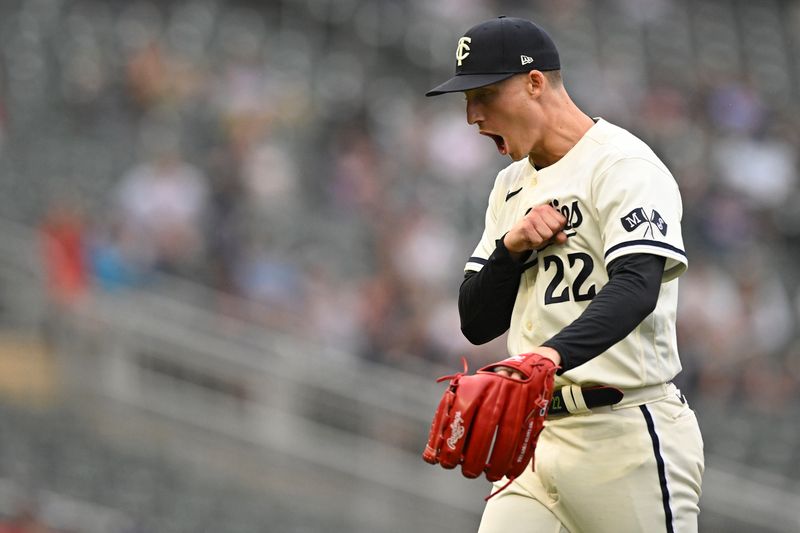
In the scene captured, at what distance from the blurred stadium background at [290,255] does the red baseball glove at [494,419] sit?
19.0 feet

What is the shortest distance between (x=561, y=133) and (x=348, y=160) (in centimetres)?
840

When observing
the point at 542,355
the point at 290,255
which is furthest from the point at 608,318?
the point at 290,255

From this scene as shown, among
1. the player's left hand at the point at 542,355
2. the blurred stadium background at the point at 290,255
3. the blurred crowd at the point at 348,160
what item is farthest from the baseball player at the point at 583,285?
the blurred crowd at the point at 348,160

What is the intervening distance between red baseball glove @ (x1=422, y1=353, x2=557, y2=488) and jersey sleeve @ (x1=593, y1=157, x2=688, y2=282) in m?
0.36

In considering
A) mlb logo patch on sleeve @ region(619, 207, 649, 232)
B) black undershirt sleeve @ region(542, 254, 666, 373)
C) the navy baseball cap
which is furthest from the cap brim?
black undershirt sleeve @ region(542, 254, 666, 373)

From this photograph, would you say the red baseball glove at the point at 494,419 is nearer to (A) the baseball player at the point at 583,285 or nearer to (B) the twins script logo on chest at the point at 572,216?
(A) the baseball player at the point at 583,285

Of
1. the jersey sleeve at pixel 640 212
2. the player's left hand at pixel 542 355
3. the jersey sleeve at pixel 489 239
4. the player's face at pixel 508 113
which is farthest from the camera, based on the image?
the jersey sleeve at pixel 489 239

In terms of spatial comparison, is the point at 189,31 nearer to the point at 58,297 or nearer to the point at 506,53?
the point at 58,297

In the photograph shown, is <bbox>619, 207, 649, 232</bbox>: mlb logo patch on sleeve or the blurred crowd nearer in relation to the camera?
<bbox>619, 207, 649, 232</bbox>: mlb logo patch on sleeve

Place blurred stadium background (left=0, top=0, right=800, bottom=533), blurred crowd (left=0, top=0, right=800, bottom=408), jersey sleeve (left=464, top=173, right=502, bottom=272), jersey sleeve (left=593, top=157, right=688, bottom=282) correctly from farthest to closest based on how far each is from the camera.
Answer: blurred crowd (left=0, top=0, right=800, bottom=408)
blurred stadium background (left=0, top=0, right=800, bottom=533)
jersey sleeve (left=464, top=173, right=502, bottom=272)
jersey sleeve (left=593, top=157, right=688, bottom=282)

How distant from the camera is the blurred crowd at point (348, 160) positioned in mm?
10391

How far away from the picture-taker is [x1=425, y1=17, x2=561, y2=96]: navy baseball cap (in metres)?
3.58

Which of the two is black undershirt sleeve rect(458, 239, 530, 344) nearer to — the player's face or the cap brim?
the player's face

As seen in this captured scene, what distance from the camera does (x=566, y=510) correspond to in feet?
12.0
